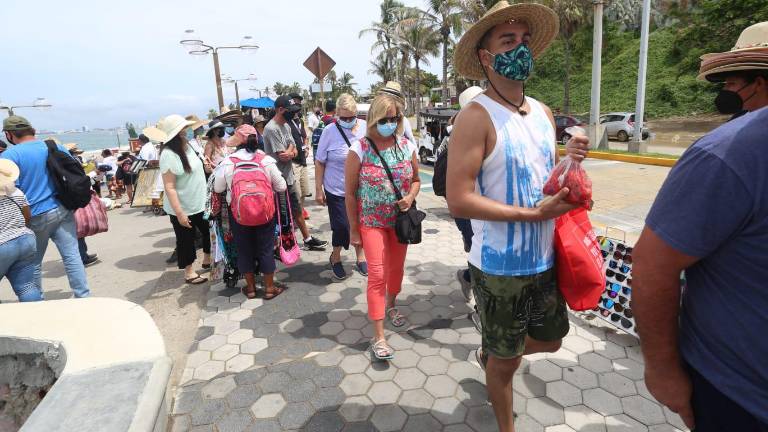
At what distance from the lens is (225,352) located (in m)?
3.20

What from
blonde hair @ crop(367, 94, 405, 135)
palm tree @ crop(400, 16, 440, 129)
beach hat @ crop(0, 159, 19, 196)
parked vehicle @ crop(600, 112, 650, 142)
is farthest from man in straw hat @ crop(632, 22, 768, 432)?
palm tree @ crop(400, 16, 440, 129)

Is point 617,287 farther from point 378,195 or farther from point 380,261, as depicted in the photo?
point 378,195

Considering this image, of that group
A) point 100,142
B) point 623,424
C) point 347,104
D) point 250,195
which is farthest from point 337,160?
point 100,142

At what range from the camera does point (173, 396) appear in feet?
8.86

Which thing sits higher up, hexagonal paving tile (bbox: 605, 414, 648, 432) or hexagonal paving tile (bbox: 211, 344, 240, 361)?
hexagonal paving tile (bbox: 211, 344, 240, 361)

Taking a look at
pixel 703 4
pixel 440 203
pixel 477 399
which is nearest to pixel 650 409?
pixel 477 399

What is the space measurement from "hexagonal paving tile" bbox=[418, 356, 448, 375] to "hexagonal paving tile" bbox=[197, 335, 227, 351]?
165 centimetres

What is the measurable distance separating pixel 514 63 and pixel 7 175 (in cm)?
361

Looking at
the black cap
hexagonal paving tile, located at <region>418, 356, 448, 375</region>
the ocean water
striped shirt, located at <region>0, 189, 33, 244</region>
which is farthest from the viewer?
the ocean water

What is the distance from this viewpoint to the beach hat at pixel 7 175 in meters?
3.00

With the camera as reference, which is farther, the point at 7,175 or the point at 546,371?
the point at 7,175

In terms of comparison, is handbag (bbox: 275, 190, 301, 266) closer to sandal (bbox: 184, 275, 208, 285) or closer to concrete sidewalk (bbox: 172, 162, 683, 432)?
concrete sidewalk (bbox: 172, 162, 683, 432)

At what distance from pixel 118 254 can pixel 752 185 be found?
707cm

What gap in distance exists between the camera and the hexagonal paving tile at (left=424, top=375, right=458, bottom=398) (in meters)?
2.58
